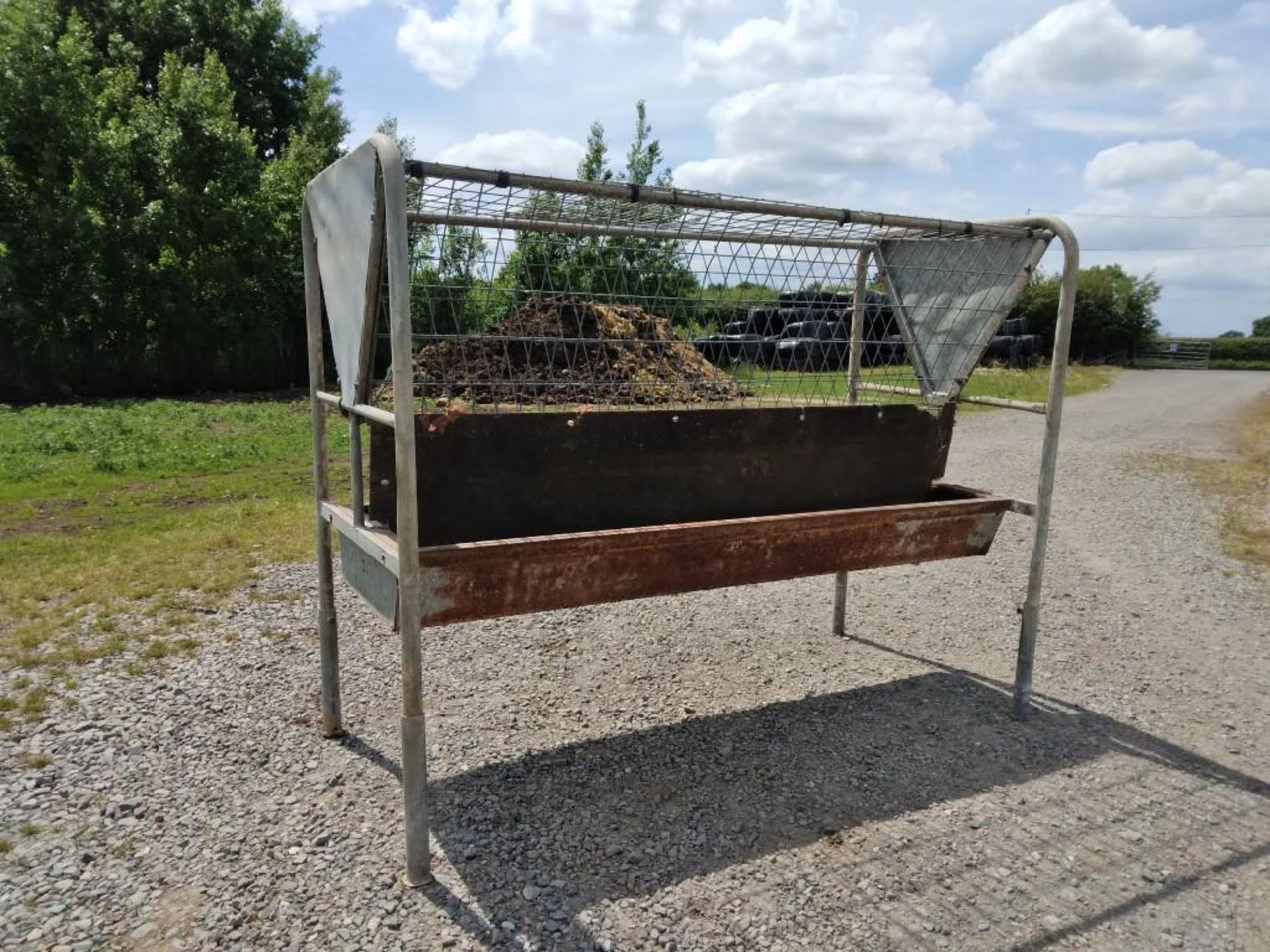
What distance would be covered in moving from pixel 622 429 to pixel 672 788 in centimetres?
142

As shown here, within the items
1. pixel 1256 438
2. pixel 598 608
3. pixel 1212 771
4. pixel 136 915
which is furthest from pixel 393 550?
pixel 1256 438

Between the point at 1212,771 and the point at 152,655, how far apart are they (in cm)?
458

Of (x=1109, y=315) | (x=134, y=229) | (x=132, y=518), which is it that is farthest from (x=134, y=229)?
(x=1109, y=315)

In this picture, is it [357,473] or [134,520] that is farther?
[134,520]

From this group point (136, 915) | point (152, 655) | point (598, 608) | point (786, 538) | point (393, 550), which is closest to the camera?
point (136, 915)

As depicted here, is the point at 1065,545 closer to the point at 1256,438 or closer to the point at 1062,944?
the point at 1062,944

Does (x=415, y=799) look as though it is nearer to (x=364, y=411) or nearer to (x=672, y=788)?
(x=672, y=788)

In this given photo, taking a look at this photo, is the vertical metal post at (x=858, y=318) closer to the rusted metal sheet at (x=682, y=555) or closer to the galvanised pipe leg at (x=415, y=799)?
the rusted metal sheet at (x=682, y=555)

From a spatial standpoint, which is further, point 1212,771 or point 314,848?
point 1212,771

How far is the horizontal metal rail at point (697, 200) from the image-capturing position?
2.36m

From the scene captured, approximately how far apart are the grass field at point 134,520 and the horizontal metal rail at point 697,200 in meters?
1.03

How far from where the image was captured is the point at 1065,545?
643cm

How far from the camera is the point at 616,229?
10.7 feet

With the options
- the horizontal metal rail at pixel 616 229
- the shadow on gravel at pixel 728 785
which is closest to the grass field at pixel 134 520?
the horizontal metal rail at pixel 616 229
